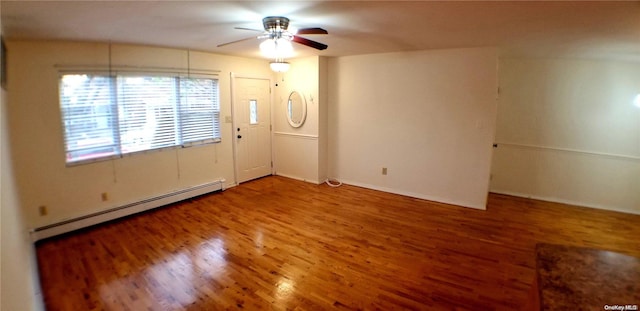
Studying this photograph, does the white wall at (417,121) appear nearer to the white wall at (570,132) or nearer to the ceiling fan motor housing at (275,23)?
the white wall at (570,132)

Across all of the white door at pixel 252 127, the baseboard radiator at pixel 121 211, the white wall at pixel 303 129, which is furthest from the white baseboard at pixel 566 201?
the baseboard radiator at pixel 121 211

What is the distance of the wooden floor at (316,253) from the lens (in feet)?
8.03

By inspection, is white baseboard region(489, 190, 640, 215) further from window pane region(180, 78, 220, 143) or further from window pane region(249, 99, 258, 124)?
window pane region(180, 78, 220, 143)

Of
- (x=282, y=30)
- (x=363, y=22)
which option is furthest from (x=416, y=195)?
(x=282, y=30)

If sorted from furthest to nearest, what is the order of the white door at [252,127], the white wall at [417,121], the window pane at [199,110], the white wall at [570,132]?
the white door at [252,127], the window pane at [199,110], the white wall at [570,132], the white wall at [417,121]

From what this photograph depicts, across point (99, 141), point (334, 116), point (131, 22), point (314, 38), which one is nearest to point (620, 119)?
point (334, 116)

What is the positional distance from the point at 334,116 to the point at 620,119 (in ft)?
14.1

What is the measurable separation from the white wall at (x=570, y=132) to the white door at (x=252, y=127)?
418cm

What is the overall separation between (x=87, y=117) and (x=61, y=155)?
519 mm

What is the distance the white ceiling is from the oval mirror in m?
1.78

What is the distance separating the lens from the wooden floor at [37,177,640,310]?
8.03ft

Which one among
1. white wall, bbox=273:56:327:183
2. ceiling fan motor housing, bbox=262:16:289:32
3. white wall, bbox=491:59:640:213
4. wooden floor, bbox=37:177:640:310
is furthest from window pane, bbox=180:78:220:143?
white wall, bbox=491:59:640:213

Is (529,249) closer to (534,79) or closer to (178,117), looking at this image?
(534,79)

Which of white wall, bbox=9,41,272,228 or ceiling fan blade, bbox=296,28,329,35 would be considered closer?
ceiling fan blade, bbox=296,28,329,35
